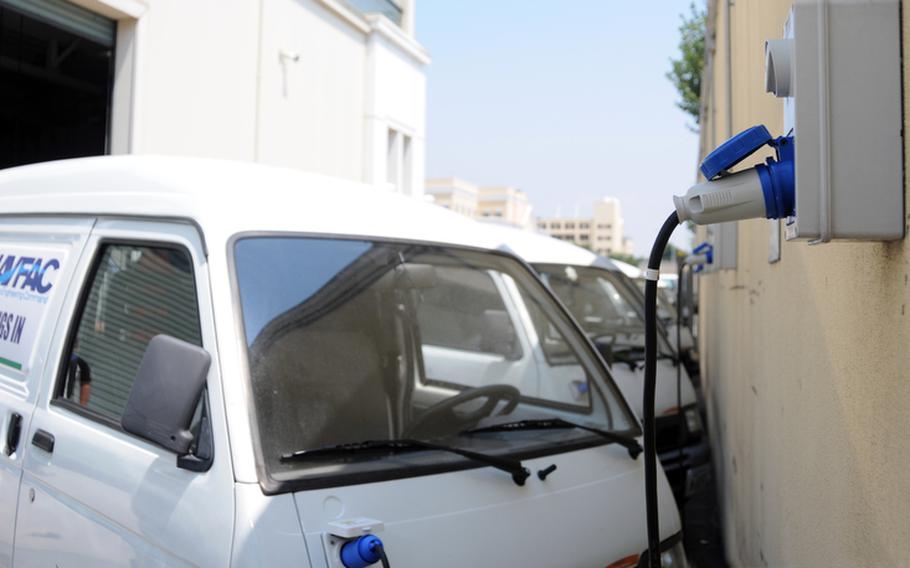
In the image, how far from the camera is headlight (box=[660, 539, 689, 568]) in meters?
2.76

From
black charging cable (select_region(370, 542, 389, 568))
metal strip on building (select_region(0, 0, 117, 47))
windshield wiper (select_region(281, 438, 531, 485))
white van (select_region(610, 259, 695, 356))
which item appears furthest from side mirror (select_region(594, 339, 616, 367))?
metal strip on building (select_region(0, 0, 117, 47))

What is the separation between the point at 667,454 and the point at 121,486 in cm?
434

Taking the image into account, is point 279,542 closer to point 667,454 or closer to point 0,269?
point 0,269

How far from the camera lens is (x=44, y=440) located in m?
2.70

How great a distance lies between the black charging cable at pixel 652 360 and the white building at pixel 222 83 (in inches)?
328

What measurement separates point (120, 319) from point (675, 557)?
2073mm

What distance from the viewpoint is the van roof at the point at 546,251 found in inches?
242

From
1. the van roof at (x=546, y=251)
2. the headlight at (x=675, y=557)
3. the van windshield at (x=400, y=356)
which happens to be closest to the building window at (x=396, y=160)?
the van roof at (x=546, y=251)

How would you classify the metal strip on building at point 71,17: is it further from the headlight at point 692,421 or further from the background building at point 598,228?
the background building at point 598,228

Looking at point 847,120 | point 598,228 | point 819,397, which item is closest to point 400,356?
point 819,397

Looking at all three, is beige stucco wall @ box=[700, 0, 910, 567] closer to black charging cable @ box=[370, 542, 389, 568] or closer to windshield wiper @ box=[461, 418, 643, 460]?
windshield wiper @ box=[461, 418, 643, 460]

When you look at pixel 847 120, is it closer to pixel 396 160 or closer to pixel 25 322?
pixel 25 322

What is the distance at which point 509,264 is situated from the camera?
131 inches

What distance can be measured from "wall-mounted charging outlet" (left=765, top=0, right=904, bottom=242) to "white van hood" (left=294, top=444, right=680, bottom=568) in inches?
47.5
